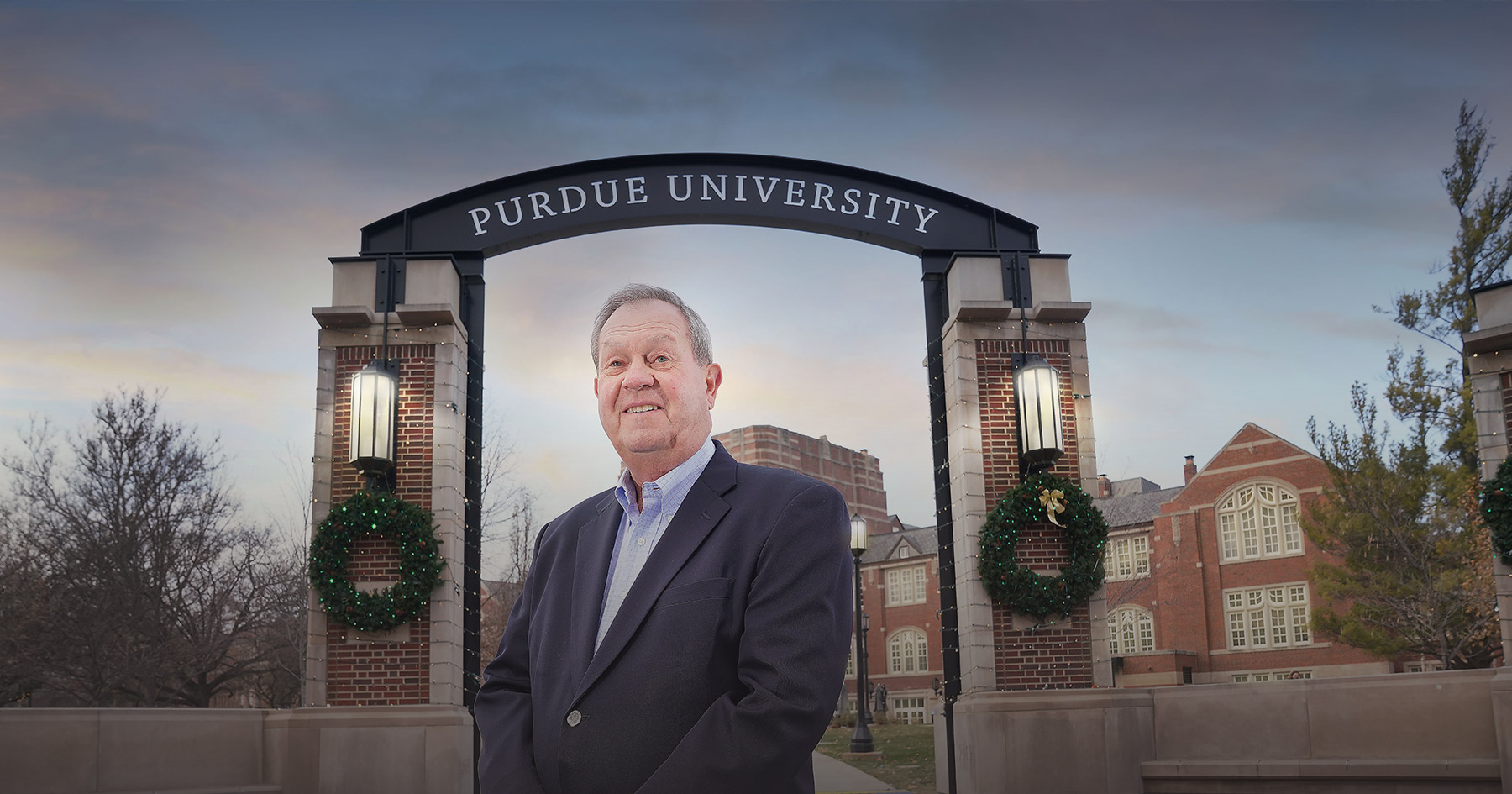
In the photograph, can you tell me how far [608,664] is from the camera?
229 centimetres

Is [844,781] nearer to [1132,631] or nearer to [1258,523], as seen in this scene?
[1258,523]

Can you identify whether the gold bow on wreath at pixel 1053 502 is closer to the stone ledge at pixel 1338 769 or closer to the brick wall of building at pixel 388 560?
the stone ledge at pixel 1338 769

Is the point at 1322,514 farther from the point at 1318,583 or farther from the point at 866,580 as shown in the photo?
the point at 866,580

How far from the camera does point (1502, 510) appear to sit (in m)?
8.95

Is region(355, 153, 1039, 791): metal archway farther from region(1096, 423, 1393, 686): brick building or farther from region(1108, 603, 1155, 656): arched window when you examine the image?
region(1108, 603, 1155, 656): arched window

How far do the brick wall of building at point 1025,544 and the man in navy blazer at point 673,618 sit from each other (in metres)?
8.45

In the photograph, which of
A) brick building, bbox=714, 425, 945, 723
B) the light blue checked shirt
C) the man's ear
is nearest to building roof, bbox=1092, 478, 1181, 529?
brick building, bbox=714, 425, 945, 723

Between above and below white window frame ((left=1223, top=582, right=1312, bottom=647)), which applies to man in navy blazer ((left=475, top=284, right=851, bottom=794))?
above

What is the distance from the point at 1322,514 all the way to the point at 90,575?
2808 cm

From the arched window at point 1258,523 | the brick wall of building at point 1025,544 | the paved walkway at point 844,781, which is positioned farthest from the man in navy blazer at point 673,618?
the arched window at point 1258,523

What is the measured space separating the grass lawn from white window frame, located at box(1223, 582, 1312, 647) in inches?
656

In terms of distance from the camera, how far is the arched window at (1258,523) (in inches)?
1527

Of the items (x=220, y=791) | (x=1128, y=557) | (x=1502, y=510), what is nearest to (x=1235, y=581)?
(x=1128, y=557)

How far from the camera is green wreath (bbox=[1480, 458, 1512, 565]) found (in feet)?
29.2
